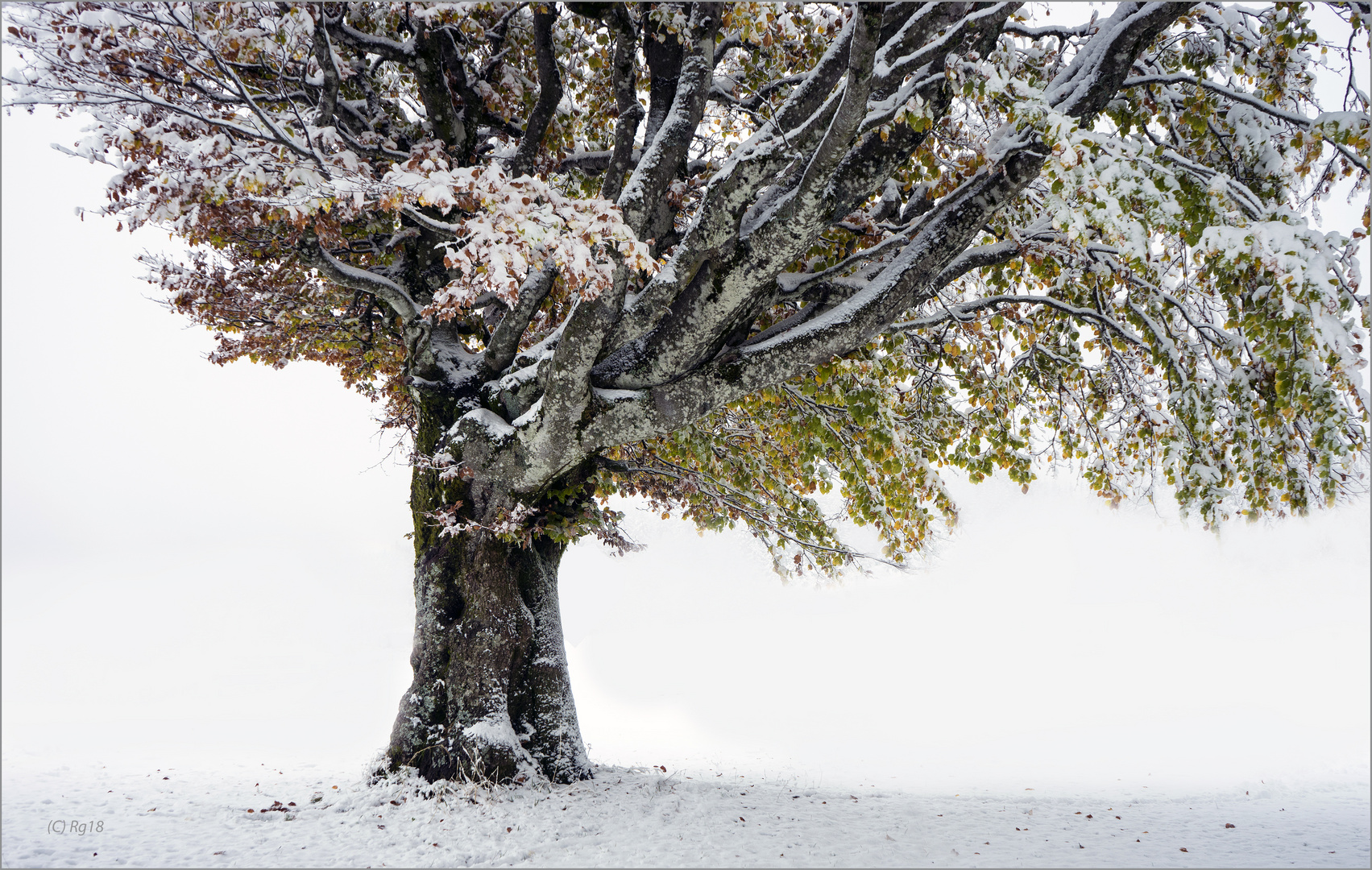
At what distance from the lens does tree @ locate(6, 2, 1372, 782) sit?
13.9 feet

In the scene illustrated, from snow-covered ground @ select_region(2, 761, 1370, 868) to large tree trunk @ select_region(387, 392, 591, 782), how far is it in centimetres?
36

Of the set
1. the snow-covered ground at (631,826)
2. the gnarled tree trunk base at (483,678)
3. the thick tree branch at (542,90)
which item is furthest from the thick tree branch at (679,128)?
A: the snow-covered ground at (631,826)

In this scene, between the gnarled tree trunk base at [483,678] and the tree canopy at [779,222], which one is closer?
the tree canopy at [779,222]

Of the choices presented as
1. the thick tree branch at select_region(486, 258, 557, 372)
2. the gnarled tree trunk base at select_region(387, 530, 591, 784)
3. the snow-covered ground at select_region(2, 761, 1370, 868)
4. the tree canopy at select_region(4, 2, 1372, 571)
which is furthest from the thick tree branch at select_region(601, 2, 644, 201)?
the snow-covered ground at select_region(2, 761, 1370, 868)

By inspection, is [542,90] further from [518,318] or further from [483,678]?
[483,678]

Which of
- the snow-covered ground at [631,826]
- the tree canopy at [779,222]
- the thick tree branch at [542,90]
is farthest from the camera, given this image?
the thick tree branch at [542,90]

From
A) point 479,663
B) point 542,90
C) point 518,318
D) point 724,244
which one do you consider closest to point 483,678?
point 479,663

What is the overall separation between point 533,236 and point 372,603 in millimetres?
24963

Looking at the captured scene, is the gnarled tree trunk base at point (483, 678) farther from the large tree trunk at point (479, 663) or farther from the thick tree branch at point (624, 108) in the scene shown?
the thick tree branch at point (624, 108)

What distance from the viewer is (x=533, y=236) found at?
395 cm

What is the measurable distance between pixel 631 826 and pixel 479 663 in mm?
2127

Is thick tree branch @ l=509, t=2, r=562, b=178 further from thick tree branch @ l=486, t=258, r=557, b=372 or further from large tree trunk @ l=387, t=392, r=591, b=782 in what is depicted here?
large tree trunk @ l=387, t=392, r=591, b=782

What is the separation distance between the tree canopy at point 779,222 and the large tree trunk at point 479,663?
1.12 ft

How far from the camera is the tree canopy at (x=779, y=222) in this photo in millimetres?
4191
